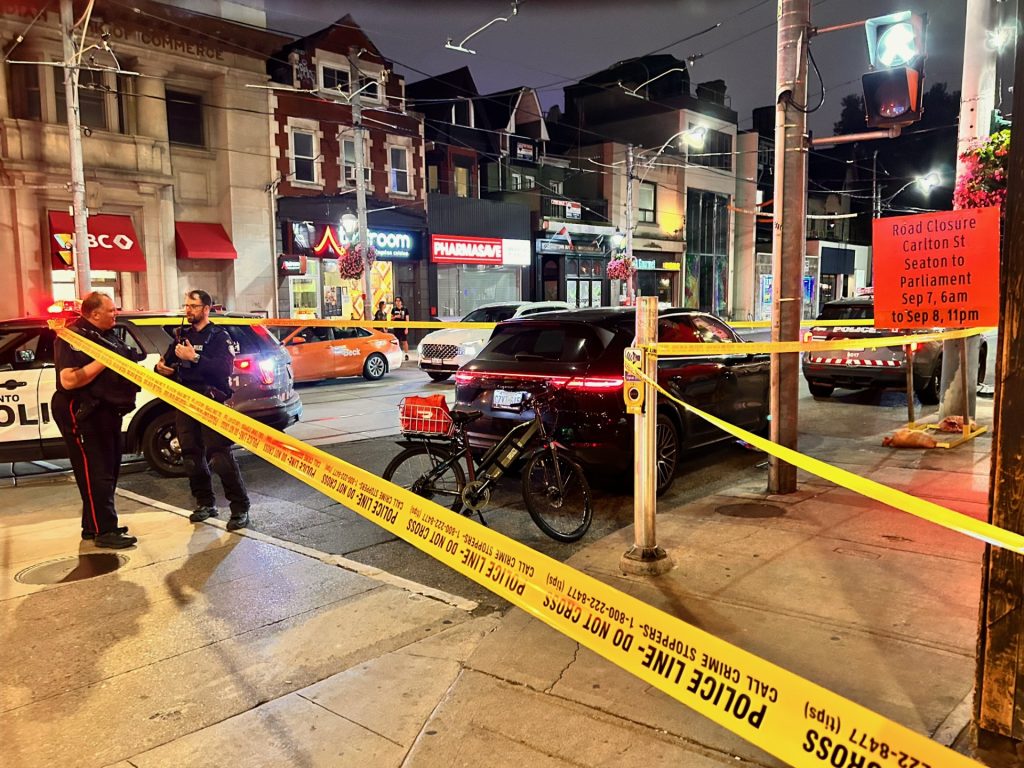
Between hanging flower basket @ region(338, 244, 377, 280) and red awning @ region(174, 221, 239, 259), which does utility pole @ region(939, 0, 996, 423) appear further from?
red awning @ region(174, 221, 239, 259)

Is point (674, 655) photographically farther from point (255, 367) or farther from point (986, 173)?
point (986, 173)

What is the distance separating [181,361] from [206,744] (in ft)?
12.3

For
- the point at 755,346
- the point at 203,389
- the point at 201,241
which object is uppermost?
the point at 201,241

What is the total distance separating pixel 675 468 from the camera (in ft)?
23.8

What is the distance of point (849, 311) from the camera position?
1347 cm

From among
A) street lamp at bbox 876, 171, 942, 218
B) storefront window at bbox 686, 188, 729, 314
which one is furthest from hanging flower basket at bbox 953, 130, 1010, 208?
storefront window at bbox 686, 188, 729, 314

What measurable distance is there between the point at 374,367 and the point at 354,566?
12.9m

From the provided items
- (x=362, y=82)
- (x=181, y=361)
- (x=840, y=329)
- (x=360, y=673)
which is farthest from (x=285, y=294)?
(x=360, y=673)

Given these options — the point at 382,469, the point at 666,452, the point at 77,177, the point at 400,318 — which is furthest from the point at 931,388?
the point at 77,177

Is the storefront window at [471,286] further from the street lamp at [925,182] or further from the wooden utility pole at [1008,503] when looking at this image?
the wooden utility pole at [1008,503]

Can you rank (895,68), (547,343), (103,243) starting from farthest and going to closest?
1. (103,243)
2. (547,343)
3. (895,68)

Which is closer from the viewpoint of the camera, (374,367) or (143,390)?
(143,390)

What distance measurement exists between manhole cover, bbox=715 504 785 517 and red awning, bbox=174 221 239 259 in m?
21.1

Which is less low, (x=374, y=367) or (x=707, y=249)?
(x=707, y=249)
